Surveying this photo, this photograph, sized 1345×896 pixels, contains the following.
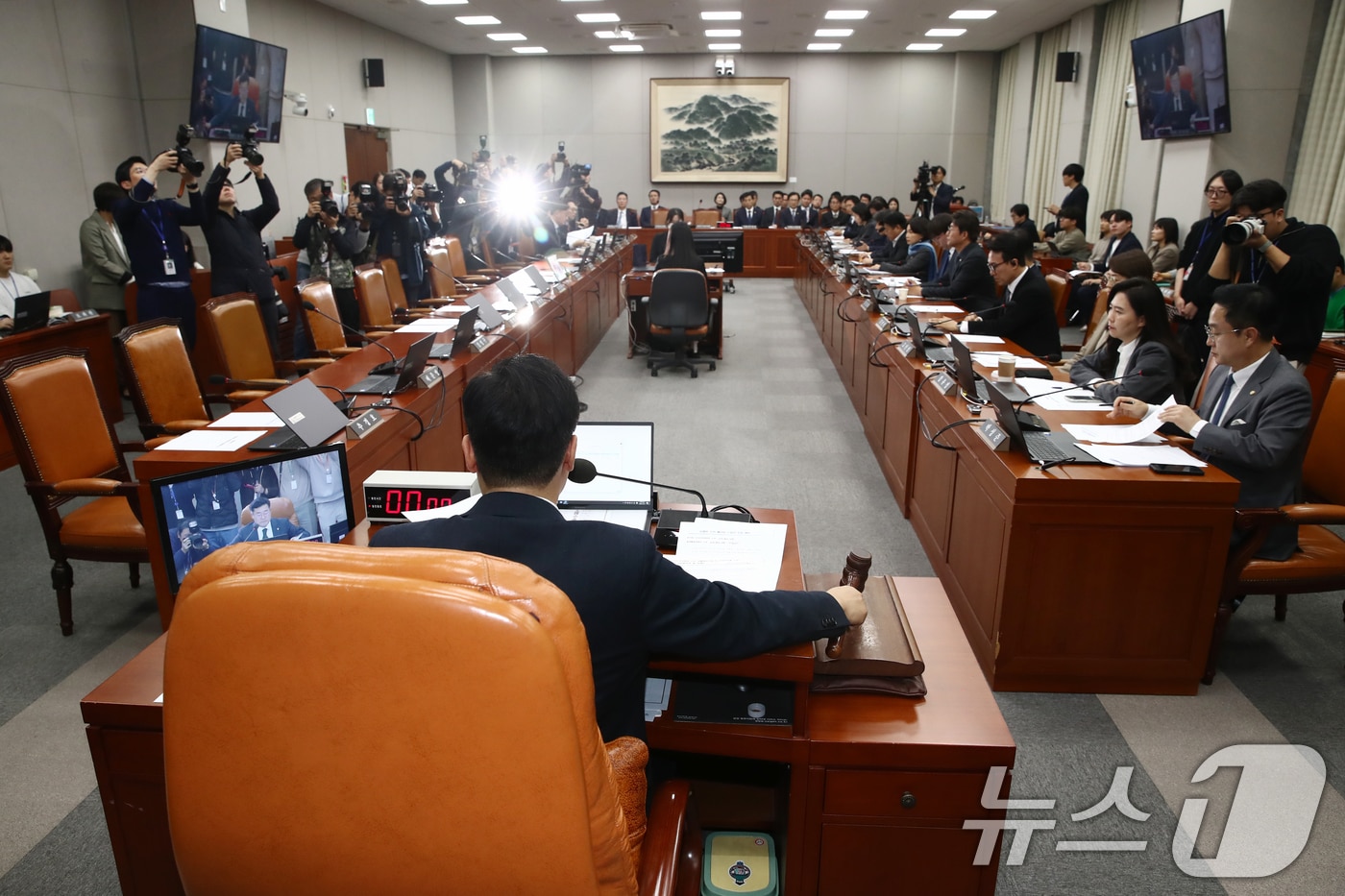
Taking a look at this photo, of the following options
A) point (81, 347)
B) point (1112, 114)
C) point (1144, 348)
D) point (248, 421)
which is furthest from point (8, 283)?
point (1112, 114)

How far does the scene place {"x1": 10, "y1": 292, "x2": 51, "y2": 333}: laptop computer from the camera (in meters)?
4.39

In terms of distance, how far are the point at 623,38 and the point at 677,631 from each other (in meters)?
12.3

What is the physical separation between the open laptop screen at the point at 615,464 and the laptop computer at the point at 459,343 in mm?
2047

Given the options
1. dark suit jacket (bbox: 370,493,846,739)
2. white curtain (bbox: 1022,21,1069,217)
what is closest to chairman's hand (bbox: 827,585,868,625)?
dark suit jacket (bbox: 370,493,846,739)

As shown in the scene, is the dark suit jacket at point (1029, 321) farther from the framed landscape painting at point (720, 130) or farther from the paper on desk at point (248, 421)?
the framed landscape painting at point (720, 130)

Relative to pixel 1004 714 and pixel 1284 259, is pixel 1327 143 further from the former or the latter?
pixel 1004 714

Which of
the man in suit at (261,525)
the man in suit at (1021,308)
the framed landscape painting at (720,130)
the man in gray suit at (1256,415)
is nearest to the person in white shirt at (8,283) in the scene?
the man in suit at (261,525)

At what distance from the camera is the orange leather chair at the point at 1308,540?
241cm

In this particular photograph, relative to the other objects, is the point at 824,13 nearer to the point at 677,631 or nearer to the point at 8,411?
the point at 8,411

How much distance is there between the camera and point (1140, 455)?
2.52m

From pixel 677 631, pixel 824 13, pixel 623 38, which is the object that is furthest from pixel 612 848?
pixel 623 38

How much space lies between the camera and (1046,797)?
7.07 feet

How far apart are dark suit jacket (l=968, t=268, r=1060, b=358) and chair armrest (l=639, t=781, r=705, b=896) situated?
3.41m

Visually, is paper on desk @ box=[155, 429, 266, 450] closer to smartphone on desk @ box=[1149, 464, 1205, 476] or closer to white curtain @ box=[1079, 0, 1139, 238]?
smartphone on desk @ box=[1149, 464, 1205, 476]
